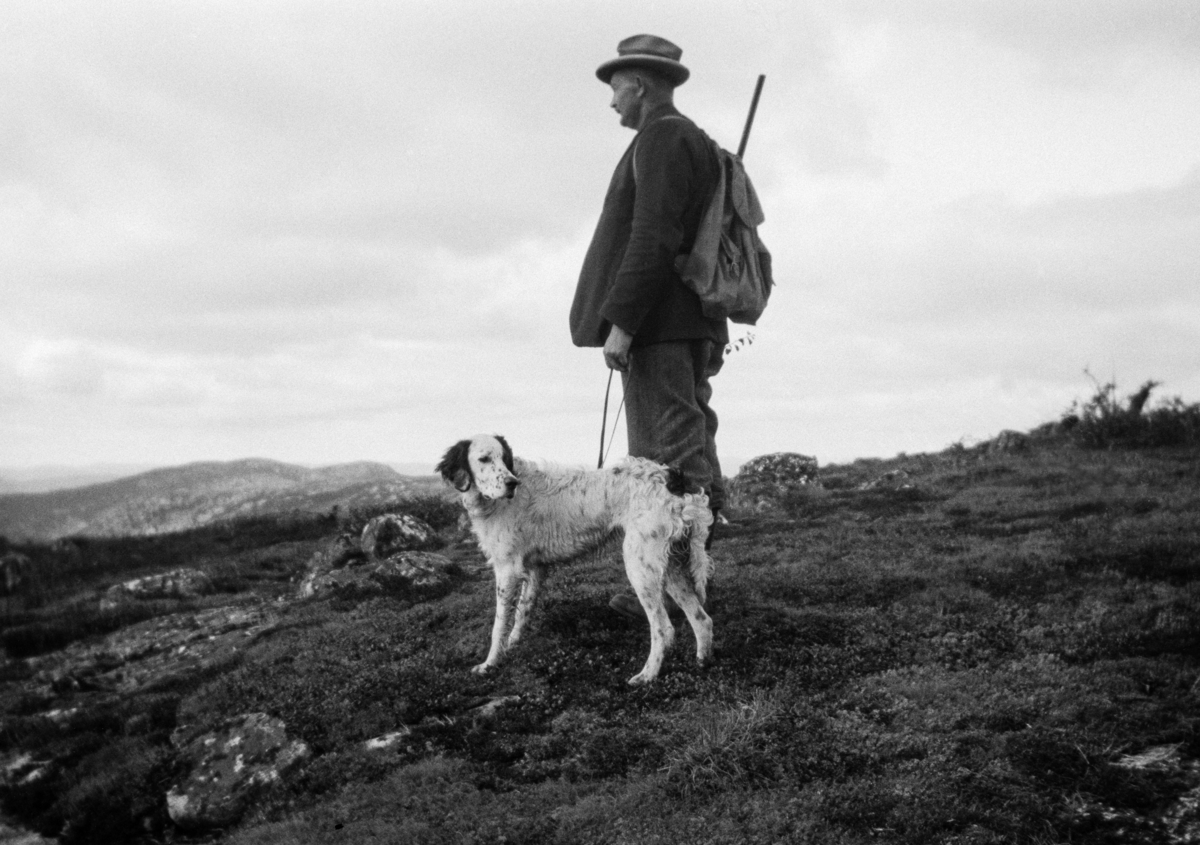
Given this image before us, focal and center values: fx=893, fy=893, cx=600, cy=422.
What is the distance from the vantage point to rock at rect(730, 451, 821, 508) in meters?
17.3

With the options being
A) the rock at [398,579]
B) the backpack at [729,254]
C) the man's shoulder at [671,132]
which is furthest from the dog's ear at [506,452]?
the rock at [398,579]

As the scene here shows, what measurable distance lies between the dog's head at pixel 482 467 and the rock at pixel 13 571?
17.4 meters

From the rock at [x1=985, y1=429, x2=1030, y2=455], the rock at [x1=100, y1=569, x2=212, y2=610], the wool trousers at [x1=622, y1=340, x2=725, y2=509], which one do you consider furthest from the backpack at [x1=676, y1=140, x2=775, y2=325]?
the rock at [x1=985, y1=429, x2=1030, y2=455]

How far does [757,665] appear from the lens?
7.12 m

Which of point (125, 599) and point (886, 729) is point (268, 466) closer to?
point (125, 599)

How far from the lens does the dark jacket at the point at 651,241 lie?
22.5ft

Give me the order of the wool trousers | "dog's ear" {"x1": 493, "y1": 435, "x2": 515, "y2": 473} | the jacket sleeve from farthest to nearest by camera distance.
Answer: "dog's ear" {"x1": 493, "y1": 435, "x2": 515, "y2": 473}
the wool trousers
the jacket sleeve

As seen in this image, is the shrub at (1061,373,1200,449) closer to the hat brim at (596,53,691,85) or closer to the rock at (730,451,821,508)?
the rock at (730,451,821,508)

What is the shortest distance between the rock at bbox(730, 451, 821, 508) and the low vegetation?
15.4 ft

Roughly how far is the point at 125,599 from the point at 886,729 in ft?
48.9

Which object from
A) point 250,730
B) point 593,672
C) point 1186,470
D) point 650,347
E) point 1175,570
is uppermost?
point 650,347

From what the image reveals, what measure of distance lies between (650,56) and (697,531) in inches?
150

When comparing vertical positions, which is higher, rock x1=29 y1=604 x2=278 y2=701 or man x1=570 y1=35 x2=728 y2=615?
man x1=570 y1=35 x2=728 y2=615

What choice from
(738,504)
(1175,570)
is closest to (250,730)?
(1175,570)
